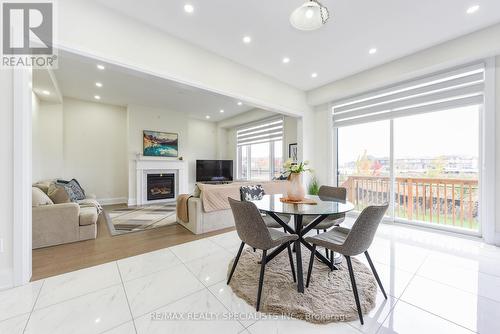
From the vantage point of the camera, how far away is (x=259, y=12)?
2.52 meters

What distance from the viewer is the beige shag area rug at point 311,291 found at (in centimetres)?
157

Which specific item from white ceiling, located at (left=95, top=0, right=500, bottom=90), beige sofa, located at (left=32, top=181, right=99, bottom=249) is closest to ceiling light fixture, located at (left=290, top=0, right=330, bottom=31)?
white ceiling, located at (left=95, top=0, right=500, bottom=90)

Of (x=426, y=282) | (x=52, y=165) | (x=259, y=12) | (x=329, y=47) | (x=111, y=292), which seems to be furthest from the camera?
(x=52, y=165)

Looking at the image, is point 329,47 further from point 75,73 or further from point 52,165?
point 52,165

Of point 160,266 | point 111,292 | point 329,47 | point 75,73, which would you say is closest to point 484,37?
point 329,47

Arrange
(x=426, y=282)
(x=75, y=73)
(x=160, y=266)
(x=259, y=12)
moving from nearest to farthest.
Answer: (x=426, y=282) → (x=160, y=266) → (x=259, y=12) → (x=75, y=73)

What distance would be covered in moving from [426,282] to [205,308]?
2.11 metres

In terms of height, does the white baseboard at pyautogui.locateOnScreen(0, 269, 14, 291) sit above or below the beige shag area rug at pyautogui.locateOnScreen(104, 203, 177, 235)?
above

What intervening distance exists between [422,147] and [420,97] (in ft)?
2.93

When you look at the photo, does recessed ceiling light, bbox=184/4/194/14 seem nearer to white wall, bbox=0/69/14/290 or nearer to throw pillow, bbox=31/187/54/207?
white wall, bbox=0/69/14/290

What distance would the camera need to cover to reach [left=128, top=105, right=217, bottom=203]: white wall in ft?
19.3

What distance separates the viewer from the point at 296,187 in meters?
2.43

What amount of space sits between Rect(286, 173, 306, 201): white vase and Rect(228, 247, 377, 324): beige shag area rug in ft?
2.51

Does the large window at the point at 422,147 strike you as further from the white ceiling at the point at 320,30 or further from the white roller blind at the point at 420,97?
the white ceiling at the point at 320,30
